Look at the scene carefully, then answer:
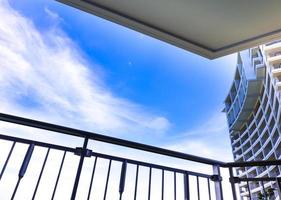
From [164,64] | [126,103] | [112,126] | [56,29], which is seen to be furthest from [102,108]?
[56,29]

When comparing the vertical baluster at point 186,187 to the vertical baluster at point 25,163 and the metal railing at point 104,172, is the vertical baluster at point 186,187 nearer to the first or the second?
the metal railing at point 104,172

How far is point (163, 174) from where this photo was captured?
157cm

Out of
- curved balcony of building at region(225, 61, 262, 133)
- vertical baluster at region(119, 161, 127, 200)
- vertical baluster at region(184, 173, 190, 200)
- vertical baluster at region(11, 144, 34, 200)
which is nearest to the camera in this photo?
vertical baluster at region(11, 144, 34, 200)

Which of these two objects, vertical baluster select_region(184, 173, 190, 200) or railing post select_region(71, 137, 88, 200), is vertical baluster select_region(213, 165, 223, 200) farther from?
railing post select_region(71, 137, 88, 200)

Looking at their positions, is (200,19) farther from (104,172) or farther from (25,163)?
(25,163)

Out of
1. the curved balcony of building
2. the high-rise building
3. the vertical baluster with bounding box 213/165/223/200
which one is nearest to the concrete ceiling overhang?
the vertical baluster with bounding box 213/165/223/200

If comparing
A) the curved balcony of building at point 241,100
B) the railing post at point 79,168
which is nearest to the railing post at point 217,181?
the railing post at point 79,168

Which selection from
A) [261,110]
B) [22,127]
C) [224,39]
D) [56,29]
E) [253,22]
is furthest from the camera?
[261,110]

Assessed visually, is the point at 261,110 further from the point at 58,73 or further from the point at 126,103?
the point at 58,73

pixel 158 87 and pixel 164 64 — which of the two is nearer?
pixel 164 64

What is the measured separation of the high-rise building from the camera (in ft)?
66.2

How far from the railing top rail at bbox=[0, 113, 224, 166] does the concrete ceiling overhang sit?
0.98 meters

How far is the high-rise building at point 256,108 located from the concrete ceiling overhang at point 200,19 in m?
15.6

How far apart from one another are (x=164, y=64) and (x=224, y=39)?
7139 mm
